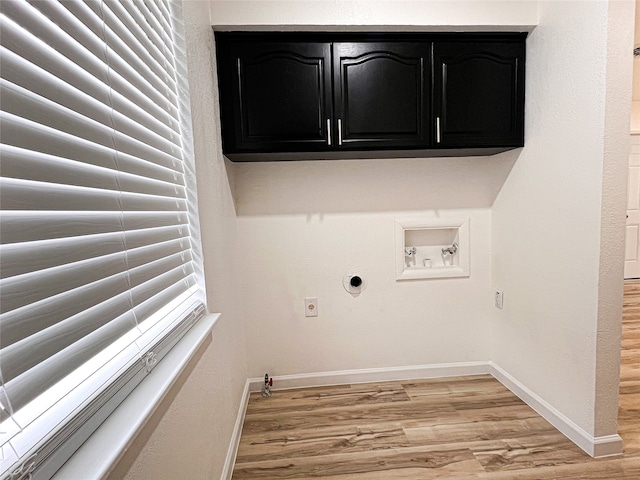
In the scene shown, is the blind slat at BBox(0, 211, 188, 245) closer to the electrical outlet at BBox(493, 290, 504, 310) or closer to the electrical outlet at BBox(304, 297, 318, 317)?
the electrical outlet at BBox(304, 297, 318, 317)

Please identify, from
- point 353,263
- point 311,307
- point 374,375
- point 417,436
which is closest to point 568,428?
point 417,436

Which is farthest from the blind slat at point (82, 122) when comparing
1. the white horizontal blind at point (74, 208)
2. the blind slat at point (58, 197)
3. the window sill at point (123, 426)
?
the window sill at point (123, 426)

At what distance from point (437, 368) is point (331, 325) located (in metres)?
0.88

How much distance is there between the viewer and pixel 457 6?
198 centimetres

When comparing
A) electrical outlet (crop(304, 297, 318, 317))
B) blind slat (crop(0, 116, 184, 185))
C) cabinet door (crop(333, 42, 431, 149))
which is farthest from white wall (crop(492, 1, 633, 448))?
blind slat (crop(0, 116, 184, 185))

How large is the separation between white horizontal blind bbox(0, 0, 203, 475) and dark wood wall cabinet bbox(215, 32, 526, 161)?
92cm

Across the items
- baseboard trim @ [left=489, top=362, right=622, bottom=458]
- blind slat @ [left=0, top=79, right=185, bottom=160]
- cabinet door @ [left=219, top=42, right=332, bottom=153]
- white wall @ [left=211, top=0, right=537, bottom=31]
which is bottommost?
baseboard trim @ [left=489, top=362, right=622, bottom=458]

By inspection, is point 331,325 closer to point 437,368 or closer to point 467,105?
point 437,368

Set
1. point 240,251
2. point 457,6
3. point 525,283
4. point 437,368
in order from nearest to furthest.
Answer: point 457,6 → point 525,283 → point 240,251 → point 437,368

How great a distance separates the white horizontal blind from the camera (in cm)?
53

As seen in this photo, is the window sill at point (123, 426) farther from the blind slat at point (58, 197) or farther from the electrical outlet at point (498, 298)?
the electrical outlet at point (498, 298)

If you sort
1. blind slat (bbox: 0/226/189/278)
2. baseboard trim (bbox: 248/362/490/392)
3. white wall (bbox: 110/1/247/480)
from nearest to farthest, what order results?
blind slat (bbox: 0/226/189/278), white wall (bbox: 110/1/247/480), baseboard trim (bbox: 248/362/490/392)

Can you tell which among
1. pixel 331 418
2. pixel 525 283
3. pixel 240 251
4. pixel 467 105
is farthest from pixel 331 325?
pixel 467 105

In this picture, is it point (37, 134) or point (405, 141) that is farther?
point (405, 141)
